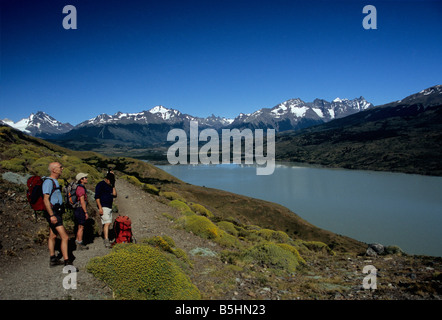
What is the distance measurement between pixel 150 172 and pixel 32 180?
66861 mm

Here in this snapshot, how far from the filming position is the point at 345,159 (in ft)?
604

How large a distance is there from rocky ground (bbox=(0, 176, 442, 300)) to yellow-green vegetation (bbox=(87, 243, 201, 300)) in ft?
0.89

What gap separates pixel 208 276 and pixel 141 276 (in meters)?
3.24

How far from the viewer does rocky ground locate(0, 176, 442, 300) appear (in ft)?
20.2

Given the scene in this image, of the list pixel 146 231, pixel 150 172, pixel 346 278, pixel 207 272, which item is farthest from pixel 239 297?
pixel 150 172

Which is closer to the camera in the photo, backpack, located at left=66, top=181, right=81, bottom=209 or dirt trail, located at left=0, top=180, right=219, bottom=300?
dirt trail, located at left=0, top=180, right=219, bottom=300

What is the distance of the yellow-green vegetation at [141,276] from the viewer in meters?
6.34

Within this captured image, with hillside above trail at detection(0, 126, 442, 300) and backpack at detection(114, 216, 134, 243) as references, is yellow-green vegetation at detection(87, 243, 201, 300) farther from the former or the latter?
backpack at detection(114, 216, 134, 243)

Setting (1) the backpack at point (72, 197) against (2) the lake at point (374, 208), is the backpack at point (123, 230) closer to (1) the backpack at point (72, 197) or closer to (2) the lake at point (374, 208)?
(1) the backpack at point (72, 197)

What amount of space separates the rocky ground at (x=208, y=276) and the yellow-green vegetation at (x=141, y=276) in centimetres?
27

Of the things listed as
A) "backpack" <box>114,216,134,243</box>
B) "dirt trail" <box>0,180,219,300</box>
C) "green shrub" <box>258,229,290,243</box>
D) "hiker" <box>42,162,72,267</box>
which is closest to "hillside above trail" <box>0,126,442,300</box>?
"dirt trail" <box>0,180,219,300</box>
